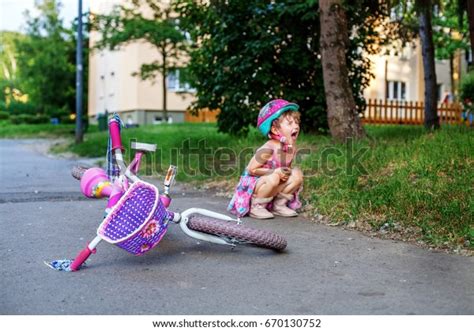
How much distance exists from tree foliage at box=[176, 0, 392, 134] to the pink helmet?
17.7 ft

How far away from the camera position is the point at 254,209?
20.2ft

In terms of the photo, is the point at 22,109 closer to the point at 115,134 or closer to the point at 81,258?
the point at 115,134

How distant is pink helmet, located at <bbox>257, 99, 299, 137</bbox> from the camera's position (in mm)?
5820

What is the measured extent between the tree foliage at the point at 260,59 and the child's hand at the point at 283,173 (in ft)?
17.9

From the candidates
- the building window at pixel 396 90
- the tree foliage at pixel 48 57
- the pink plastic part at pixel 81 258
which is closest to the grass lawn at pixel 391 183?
the pink plastic part at pixel 81 258

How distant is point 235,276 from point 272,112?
7.11ft

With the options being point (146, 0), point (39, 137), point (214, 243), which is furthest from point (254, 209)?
point (39, 137)

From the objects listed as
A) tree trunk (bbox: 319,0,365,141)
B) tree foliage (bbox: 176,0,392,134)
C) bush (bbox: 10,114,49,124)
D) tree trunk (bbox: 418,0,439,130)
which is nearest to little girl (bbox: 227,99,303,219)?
tree trunk (bbox: 319,0,365,141)

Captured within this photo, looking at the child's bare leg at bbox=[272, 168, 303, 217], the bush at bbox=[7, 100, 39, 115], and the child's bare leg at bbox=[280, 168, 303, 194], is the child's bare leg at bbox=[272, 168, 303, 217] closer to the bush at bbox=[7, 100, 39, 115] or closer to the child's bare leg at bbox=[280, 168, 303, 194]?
the child's bare leg at bbox=[280, 168, 303, 194]

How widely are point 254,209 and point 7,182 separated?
4.79 meters

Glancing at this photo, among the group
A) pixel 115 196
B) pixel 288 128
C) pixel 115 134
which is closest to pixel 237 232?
pixel 115 196

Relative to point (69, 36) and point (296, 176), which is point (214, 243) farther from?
point (69, 36)

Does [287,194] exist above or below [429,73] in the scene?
below

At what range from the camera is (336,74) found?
9094 millimetres
